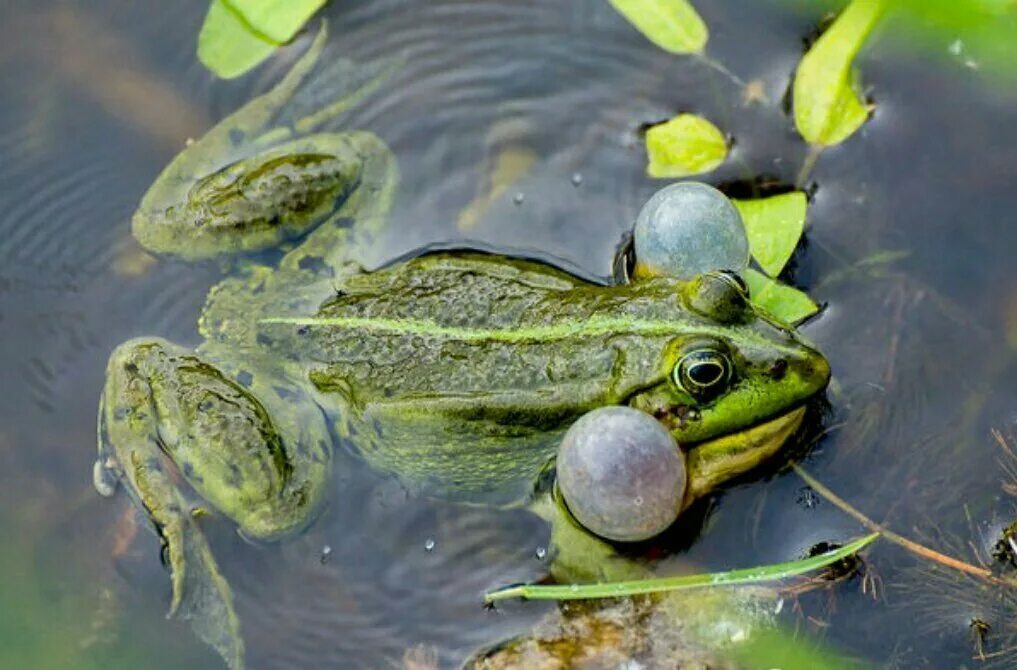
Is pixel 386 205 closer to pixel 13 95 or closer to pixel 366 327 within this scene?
pixel 366 327

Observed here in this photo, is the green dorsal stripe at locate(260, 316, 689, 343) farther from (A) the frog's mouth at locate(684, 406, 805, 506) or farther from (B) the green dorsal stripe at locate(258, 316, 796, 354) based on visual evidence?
(A) the frog's mouth at locate(684, 406, 805, 506)

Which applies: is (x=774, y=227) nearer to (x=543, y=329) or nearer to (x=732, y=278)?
(x=732, y=278)

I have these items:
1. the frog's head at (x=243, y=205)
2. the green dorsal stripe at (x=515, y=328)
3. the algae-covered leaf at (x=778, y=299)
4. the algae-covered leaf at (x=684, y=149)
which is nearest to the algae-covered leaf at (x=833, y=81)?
the algae-covered leaf at (x=684, y=149)

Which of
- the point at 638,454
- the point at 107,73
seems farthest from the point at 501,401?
the point at 107,73

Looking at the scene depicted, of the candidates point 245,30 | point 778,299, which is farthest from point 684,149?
point 245,30

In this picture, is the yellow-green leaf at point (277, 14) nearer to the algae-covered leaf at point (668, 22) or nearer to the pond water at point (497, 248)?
the pond water at point (497, 248)

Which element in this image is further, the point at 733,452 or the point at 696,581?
the point at 733,452
